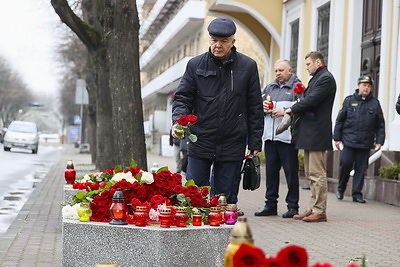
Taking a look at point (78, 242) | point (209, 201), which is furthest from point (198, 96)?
point (78, 242)

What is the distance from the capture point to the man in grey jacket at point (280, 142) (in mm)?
10812

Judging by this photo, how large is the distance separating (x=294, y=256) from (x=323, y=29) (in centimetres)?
1946

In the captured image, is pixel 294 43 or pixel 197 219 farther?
pixel 294 43

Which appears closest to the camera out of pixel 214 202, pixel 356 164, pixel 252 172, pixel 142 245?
pixel 142 245

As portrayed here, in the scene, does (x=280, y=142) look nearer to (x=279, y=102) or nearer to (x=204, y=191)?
(x=279, y=102)

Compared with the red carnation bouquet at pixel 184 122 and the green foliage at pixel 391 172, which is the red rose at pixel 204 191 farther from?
the green foliage at pixel 391 172

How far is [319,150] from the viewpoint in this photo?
34.0 feet

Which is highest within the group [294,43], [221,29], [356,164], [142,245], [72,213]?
[294,43]

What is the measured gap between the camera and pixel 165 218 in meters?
5.99

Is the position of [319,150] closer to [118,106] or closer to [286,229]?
[286,229]

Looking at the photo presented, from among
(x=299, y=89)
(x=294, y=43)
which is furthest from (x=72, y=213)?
(x=294, y=43)

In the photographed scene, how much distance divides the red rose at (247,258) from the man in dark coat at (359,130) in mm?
10816

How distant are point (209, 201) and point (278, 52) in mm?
20504

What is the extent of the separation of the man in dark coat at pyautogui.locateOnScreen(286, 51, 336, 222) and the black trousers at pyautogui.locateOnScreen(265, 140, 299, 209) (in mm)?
285
